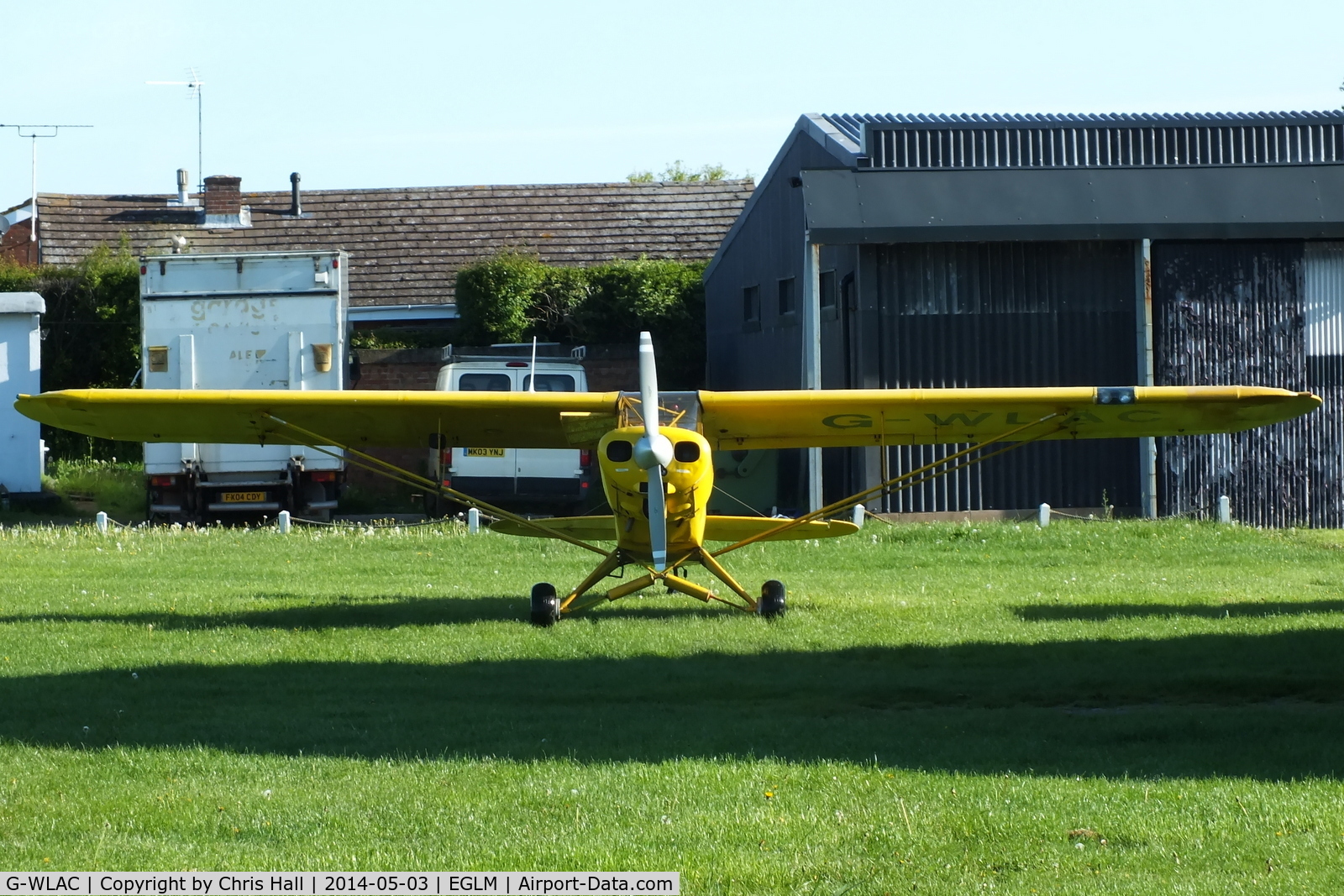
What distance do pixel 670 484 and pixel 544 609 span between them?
140cm

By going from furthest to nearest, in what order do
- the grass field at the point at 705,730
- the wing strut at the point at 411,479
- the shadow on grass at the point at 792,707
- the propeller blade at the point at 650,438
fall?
Answer: the wing strut at the point at 411,479 < the propeller blade at the point at 650,438 < the shadow on grass at the point at 792,707 < the grass field at the point at 705,730

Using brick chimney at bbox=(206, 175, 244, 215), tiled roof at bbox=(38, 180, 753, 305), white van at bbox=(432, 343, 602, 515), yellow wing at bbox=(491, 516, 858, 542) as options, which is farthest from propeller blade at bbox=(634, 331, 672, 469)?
brick chimney at bbox=(206, 175, 244, 215)

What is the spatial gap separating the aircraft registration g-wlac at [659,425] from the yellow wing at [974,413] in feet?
0.06

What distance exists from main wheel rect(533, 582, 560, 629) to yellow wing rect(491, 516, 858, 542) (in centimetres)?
107

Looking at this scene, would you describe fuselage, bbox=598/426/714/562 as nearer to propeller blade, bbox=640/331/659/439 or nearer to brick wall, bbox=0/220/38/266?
propeller blade, bbox=640/331/659/439

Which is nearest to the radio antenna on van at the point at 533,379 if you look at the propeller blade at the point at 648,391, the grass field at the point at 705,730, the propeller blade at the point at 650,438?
the grass field at the point at 705,730

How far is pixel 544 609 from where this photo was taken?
1098 centimetres

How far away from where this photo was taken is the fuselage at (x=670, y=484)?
10.6m

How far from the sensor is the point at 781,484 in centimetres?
2098

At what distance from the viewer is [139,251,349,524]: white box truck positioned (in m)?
19.3

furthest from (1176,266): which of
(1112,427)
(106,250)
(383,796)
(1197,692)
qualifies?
(106,250)

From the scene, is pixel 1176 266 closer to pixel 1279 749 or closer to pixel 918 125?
pixel 918 125

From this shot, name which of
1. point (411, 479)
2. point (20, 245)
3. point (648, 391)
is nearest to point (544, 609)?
point (648, 391)

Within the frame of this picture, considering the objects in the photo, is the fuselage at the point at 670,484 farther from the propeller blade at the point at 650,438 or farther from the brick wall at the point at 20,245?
the brick wall at the point at 20,245
